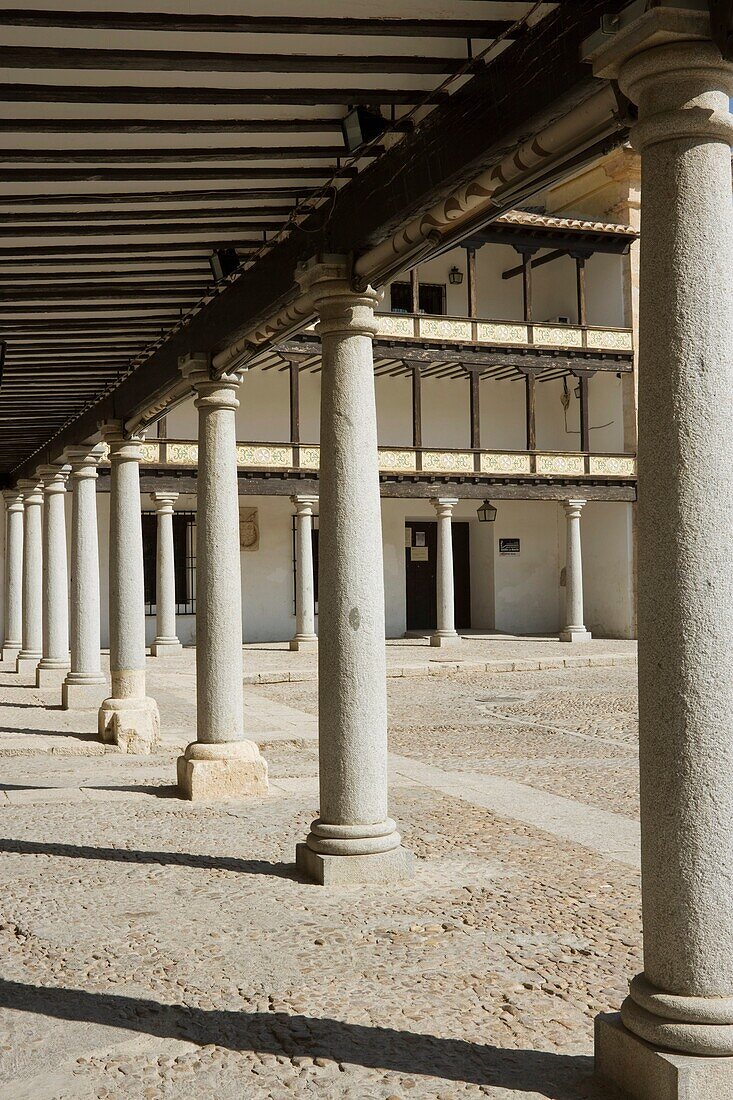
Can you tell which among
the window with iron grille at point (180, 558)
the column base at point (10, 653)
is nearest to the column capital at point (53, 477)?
the column base at point (10, 653)

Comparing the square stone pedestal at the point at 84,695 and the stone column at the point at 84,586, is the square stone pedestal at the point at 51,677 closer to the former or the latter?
the stone column at the point at 84,586

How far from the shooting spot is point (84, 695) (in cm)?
1268

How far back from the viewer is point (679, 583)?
9.70 feet

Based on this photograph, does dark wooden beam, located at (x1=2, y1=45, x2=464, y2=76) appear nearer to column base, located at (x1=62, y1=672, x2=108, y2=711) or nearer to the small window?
column base, located at (x1=62, y1=672, x2=108, y2=711)

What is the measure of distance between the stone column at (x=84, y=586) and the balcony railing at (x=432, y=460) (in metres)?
9.02

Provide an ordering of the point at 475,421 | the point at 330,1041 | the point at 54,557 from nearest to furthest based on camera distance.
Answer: the point at 330,1041, the point at 54,557, the point at 475,421

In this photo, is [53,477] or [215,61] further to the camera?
[53,477]

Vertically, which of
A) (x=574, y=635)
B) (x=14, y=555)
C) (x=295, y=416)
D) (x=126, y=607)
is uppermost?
(x=295, y=416)

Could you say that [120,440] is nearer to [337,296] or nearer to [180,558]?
[337,296]

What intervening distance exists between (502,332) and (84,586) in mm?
15538

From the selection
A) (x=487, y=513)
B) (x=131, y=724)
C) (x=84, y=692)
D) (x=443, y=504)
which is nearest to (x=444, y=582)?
(x=443, y=504)

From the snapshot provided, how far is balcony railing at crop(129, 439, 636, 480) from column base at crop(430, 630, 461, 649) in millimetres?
3461

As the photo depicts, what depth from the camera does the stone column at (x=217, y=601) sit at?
7371mm

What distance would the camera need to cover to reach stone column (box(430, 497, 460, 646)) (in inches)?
926
